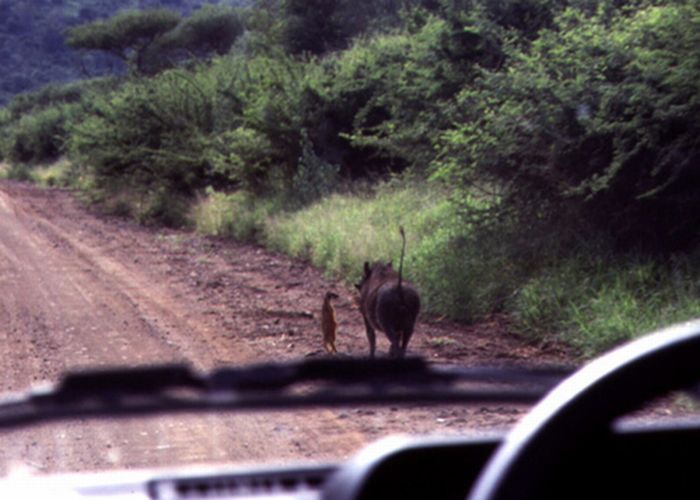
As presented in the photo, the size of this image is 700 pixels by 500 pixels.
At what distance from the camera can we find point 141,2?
84.0 meters

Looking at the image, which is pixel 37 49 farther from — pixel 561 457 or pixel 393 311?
pixel 561 457

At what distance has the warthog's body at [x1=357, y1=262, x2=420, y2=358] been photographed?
8453 millimetres

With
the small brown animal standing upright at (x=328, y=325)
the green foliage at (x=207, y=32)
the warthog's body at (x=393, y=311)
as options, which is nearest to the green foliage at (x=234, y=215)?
the small brown animal standing upright at (x=328, y=325)

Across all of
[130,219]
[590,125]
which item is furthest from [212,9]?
[590,125]

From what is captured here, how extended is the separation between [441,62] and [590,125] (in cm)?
525

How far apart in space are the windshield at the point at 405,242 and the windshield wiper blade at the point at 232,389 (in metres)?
1.32

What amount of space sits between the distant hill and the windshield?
59012 mm

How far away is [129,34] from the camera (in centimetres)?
4641

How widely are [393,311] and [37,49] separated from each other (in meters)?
74.3

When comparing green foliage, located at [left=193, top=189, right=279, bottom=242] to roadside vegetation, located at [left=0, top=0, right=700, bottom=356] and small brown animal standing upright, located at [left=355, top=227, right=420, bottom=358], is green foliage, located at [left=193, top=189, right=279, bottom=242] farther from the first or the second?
small brown animal standing upright, located at [left=355, top=227, right=420, bottom=358]

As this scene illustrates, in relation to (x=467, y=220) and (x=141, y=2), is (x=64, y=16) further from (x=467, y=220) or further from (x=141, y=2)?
(x=467, y=220)

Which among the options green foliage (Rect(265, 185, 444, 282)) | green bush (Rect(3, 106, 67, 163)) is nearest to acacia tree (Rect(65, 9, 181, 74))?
green bush (Rect(3, 106, 67, 163))

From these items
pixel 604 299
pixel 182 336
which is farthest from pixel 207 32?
pixel 604 299

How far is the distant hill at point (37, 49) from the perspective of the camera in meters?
76.7
